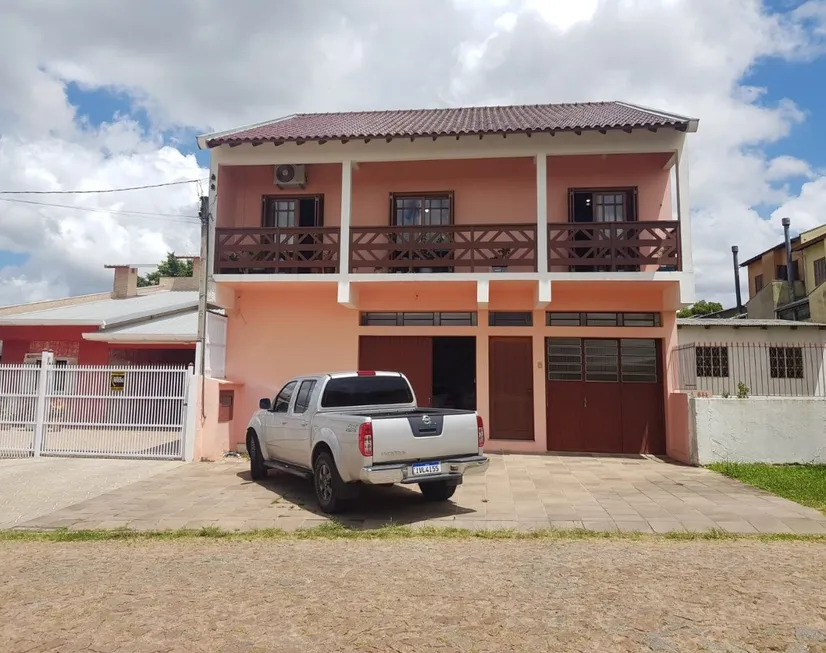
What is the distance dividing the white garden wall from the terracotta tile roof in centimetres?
555

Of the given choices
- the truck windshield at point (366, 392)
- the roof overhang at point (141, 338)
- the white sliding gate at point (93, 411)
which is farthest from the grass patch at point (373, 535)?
the roof overhang at point (141, 338)

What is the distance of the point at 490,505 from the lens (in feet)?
24.7

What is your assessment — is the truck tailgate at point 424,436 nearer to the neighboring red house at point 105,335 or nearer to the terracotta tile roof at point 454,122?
the terracotta tile roof at point 454,122

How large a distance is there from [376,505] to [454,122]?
9303mm

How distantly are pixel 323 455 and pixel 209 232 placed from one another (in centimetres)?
695

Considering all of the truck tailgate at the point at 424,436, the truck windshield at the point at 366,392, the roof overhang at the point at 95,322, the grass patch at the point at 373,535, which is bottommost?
the grass patch at the point at 373,535

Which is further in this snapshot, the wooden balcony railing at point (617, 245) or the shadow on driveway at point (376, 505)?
the wooden balcony railing at point (617, 245)

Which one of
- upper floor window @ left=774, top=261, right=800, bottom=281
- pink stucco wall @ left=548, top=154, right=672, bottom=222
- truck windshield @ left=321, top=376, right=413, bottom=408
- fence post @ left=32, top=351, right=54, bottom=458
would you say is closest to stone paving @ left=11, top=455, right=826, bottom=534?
truck windshield @ left=321, top=376, right=413, bottom=408

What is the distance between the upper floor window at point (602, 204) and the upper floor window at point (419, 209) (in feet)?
9.34

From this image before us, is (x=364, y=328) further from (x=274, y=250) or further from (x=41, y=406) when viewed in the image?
(x=41, y=406)

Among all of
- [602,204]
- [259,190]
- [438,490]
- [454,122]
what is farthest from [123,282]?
[438,490]

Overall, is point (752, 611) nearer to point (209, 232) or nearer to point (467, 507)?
point (467, 507)

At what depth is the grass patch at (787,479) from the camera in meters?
7.81

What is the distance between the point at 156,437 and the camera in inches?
432
